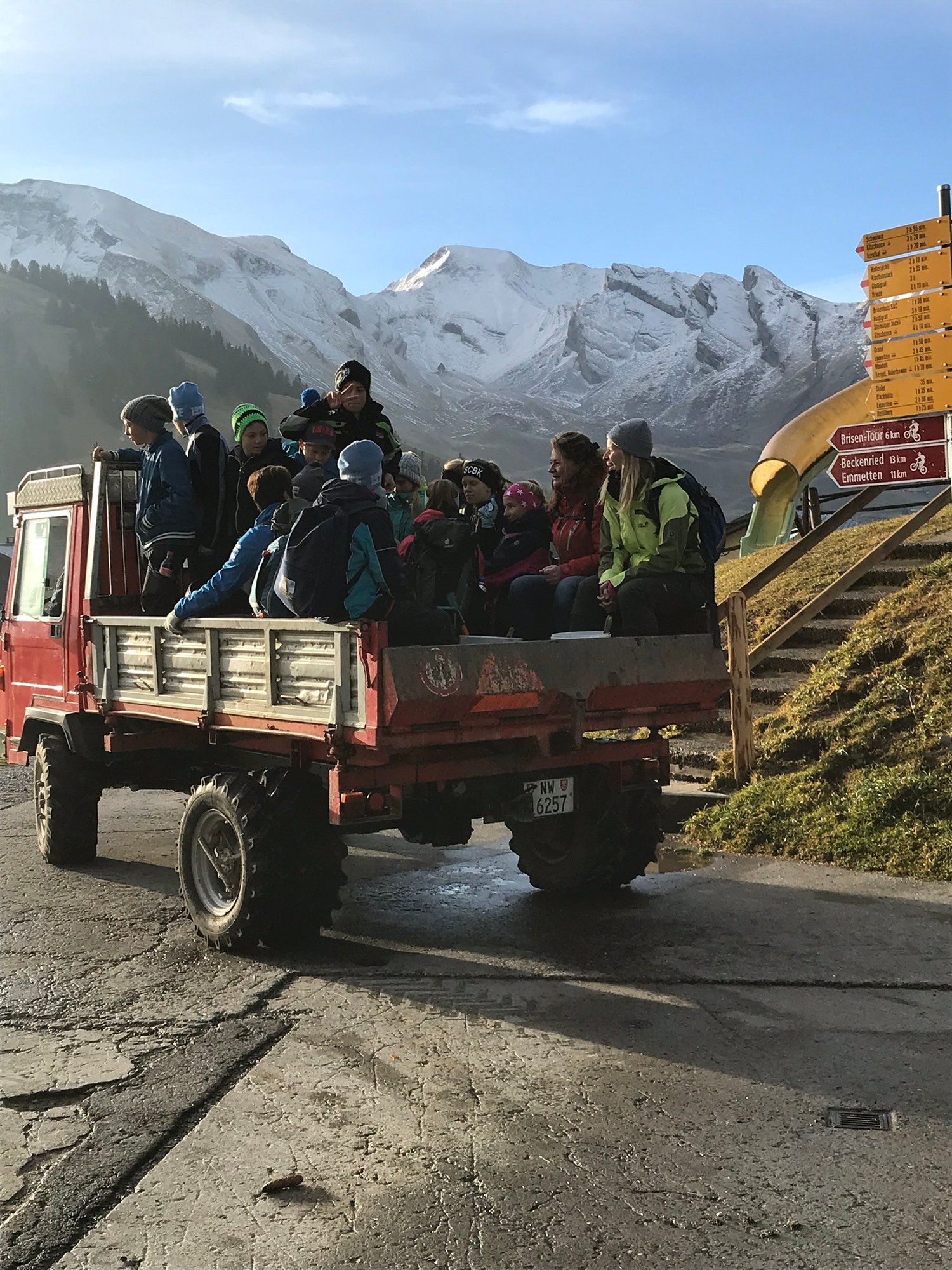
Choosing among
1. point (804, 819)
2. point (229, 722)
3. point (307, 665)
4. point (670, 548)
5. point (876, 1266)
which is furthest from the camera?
point (804, 819)

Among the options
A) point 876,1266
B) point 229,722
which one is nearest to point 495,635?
point 229,722

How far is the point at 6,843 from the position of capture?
357 inches

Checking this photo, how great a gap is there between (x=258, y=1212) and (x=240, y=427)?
517cm

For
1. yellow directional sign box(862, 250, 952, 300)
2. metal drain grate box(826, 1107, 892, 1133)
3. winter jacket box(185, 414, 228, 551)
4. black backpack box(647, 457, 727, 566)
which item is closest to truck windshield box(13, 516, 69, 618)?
winter jacket box(185, 414, 228, 551)

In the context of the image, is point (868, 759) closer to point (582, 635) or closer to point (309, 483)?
point (582, 635)

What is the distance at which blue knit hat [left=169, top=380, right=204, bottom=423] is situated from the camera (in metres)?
7.52

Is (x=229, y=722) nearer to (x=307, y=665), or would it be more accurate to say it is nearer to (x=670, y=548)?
(x=307, y=665)

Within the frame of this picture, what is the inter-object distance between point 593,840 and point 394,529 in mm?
2097

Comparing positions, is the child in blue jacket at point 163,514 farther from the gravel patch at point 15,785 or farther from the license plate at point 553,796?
the gravel patch at point 15,785

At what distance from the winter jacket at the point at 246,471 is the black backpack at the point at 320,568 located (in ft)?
5.52

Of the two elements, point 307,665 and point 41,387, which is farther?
point 41,387

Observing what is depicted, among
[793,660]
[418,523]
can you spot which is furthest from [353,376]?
[793,660]

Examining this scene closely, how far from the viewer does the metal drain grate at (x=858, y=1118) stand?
3893 mm

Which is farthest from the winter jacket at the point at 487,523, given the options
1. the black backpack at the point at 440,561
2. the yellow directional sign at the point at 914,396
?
the yellow directional sign at the point at 914,396
